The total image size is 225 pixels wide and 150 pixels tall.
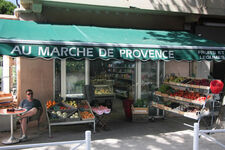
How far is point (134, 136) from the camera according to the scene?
635 centimetres

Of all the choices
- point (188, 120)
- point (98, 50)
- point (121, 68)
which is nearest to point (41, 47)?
point (98, 50)

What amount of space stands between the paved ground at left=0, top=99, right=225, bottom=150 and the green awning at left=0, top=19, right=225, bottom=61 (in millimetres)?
2232

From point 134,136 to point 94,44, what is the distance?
289cm

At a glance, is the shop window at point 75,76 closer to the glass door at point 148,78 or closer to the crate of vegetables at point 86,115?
the crate of vegetables at point 86,115

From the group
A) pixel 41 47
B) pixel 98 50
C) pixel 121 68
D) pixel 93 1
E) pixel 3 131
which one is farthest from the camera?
pixel 121 68

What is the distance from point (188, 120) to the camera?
8438mm

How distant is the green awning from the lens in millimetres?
5078

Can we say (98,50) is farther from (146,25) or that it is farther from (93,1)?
(146,25)

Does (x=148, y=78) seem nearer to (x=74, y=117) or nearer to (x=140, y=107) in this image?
(x=140, y=107)

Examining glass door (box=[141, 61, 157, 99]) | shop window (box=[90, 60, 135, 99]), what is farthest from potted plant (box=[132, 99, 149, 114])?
shop window (box=[90, 60, 135, 99])

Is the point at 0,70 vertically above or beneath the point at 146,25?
beneath

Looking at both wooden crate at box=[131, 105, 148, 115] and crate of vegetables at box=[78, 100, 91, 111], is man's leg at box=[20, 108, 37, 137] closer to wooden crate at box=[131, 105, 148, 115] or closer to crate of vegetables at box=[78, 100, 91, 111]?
crate of vegetables at box=[78, 100, 91, 111]

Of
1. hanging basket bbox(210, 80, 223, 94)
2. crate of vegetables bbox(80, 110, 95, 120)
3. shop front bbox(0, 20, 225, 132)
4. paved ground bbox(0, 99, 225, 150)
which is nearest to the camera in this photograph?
shop front bbox(0, 20, 225, 132)

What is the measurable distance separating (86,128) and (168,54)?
3.57m
